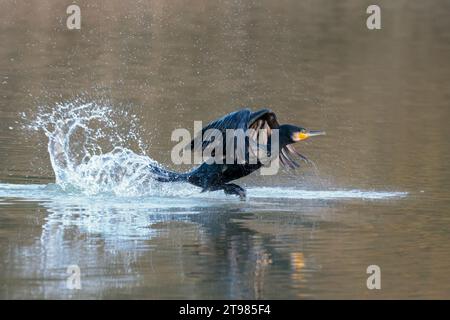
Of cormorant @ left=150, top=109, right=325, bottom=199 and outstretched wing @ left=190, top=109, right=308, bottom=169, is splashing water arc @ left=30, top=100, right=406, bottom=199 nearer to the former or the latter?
cormorant @ left=150, top=109, right=325, bottom=199

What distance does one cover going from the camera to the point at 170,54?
23.8m

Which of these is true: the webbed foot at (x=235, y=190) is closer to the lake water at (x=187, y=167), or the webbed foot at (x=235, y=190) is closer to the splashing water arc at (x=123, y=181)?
the lake water at (x=187, y=167)

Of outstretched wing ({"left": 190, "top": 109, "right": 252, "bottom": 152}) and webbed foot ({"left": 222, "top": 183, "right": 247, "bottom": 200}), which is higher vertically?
outstretched wing ({"left": 190, "top": 109, "right": 252, "bottom": 152})

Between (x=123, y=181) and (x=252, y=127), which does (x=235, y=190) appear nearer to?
(x=252, y=127)

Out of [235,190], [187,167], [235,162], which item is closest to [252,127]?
[235,162]

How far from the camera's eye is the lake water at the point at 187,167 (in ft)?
29.3

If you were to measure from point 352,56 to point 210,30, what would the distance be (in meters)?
3.54

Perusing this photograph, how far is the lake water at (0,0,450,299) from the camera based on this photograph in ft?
29.3

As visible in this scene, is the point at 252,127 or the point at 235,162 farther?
the point at 252,127

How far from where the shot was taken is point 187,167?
1408 centimetres

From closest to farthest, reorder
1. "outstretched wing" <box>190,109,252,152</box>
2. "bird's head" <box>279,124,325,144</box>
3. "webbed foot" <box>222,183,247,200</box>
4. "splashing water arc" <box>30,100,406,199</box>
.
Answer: "outstretched wing" <box>190,109,252,152</box> < "webbed foot" <box>222,183,247,200</box> < "bird's head" <box>279,124,325,144</box> < "splashing water arc" <box>30,100,406,199</box>

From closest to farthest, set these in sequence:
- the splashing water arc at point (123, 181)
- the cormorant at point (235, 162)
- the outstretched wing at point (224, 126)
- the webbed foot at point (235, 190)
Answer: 1. the outstretched wing at point (224, 126)
2. the cormorant at point (235, 162)
3. the webbed foot at point (235, 190)
4. the splashing water arc at point (123, 181)

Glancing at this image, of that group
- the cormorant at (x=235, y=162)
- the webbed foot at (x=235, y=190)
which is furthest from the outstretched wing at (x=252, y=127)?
the webbed foot at (x=235, y=190)

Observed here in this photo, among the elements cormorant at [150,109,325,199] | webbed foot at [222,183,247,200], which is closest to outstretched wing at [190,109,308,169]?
cormorant at [150,109,325,199]
